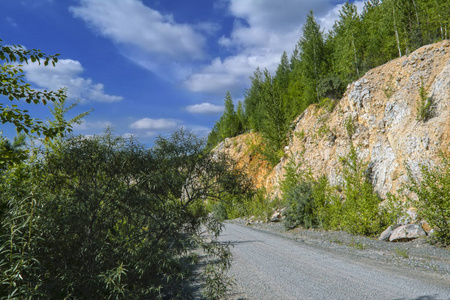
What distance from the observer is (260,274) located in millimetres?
7770

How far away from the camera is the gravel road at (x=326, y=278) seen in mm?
6141

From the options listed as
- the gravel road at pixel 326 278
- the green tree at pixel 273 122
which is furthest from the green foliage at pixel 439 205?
the green tree at pixel 273 122

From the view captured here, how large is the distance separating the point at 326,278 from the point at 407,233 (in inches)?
222

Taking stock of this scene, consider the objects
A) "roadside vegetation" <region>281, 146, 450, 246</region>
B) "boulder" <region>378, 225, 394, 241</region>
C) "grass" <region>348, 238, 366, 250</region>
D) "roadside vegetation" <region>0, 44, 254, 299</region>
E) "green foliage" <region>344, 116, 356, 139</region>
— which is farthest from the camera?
"green foliage" <region>344, 116, 356, 139</region>

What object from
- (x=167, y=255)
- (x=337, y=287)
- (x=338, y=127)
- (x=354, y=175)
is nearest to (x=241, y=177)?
(x=167, y=255)

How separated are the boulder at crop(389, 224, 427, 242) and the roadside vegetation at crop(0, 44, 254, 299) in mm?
8967

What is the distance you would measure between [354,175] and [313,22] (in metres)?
24.2

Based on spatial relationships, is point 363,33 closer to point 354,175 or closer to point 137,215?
point 354,175

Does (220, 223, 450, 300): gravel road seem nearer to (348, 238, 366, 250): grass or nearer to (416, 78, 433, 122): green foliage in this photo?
(348, 238, 366, 250): grass

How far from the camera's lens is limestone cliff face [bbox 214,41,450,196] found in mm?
13609

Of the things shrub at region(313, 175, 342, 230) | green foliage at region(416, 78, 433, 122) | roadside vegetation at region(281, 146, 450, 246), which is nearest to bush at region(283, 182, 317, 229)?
roadside vegetation at region(281, 146, 450, 246)

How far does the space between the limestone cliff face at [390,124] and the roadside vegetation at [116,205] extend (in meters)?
10.4

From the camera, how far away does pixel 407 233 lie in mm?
10734

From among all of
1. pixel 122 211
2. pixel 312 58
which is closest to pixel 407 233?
pixel 122 211
